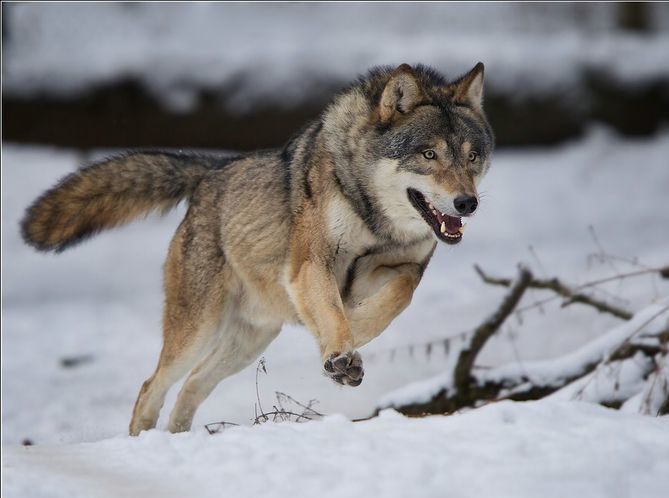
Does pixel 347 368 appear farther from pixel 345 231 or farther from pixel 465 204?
pixel 465 204

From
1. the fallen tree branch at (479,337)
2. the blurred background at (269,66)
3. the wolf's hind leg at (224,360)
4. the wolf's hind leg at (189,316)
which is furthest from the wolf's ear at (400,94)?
the blurred background at (269,66)

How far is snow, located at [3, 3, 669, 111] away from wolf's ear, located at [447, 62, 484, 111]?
321 inches

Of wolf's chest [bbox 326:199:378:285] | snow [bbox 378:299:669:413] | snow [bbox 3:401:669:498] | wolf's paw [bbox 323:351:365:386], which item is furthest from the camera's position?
snow [bbox 378:299:669:413]

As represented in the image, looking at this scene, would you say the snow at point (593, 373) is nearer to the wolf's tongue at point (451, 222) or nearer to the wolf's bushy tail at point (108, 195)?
the wolf's tongue at point (451, 222)

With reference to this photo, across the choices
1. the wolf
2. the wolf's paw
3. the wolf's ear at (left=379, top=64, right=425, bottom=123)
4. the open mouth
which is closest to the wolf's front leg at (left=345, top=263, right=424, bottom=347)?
the wolf

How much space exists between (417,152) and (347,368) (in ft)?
3.76

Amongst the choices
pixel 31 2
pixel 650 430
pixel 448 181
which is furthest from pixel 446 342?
pixel 31 2

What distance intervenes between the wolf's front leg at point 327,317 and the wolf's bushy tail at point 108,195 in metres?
→ 1.31

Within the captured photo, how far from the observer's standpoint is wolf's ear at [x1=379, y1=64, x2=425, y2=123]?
520 cm

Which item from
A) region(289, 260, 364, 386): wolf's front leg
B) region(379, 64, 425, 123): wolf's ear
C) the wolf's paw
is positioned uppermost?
region(379, 64, 425, 123): wolf's ear

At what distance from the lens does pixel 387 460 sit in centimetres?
357

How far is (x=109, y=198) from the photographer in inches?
Answer: 247

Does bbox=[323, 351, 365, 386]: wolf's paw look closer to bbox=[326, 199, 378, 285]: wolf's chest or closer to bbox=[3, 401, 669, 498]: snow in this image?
bbox=[326, 199, 378, 285]: wolf's chest

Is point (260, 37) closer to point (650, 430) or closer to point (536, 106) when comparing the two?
point (536, 106)
